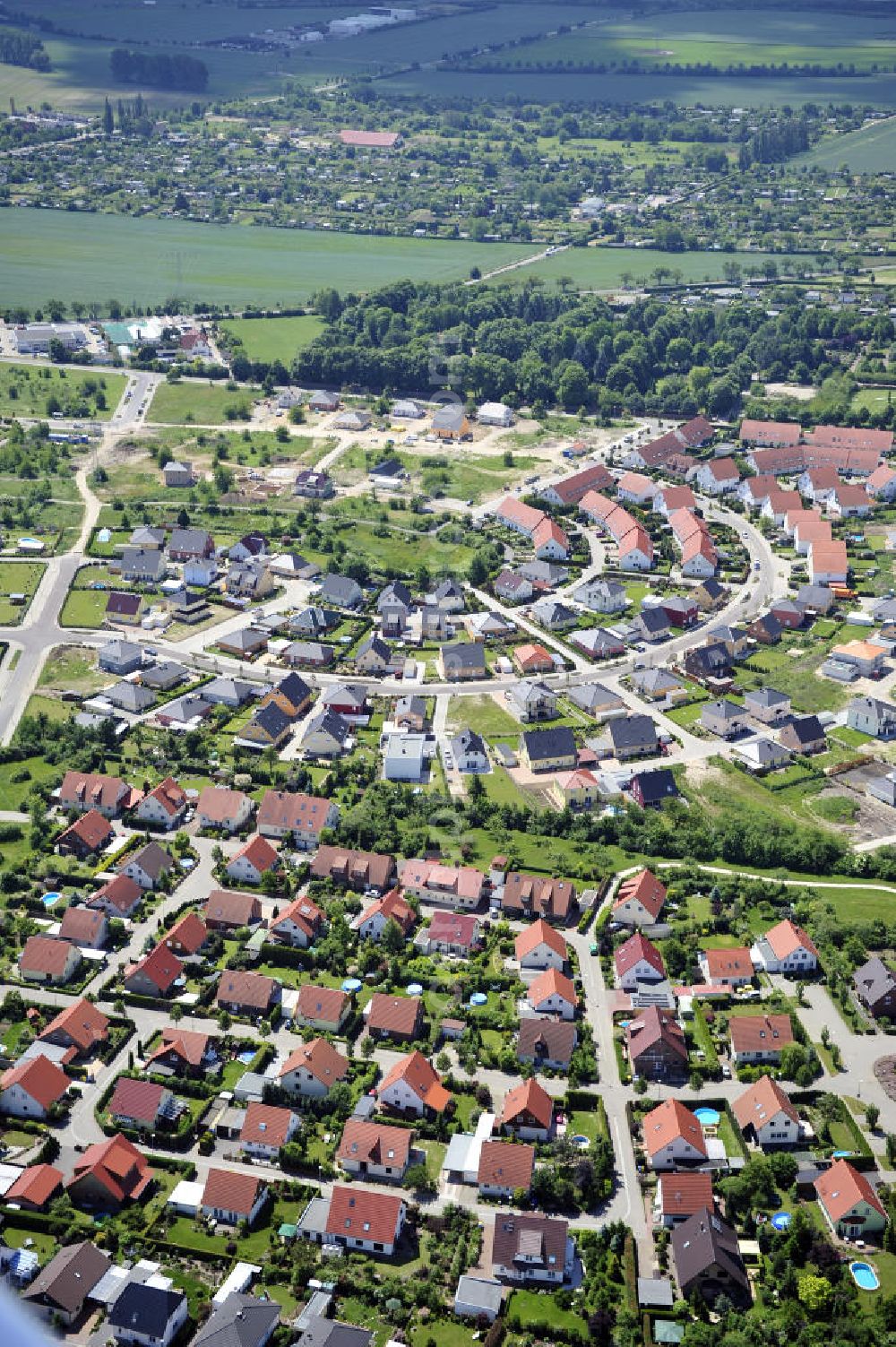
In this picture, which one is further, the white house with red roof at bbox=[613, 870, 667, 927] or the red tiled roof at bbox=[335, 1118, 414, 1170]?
the white house with red roof at bbox=[613, 870, 667, 927]

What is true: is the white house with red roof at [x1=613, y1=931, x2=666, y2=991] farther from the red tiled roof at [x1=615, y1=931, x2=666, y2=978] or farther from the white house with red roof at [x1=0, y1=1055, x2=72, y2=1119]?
the white house with red roof at [x1=0, y1=1055, x2=72, y2=1119]

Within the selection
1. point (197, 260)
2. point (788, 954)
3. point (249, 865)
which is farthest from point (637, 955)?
point (197, 260)

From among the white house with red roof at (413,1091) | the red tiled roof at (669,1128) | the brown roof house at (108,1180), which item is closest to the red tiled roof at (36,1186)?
the brown roof house at (108,1180)

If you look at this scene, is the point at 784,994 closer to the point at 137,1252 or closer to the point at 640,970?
the point at 640,970

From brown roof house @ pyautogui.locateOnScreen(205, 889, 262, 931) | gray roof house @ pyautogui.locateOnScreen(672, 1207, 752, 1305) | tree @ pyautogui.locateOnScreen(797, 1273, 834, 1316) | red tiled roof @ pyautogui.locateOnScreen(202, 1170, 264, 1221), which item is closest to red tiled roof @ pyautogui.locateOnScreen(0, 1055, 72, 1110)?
red tiled roof @ pyautogui.locateOnScreen(202, 1170, 264, 1221)

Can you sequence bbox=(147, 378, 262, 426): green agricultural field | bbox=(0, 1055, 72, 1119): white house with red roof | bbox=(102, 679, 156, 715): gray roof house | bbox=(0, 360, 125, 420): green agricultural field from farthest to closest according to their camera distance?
bbox=(0, 360, 125, 420): green agricultural field < bbox=(147, 378, 262, 426): green agricultural field < bbox=(102, 679, 156, 715): gray roof house < bbox=(0, 1055, 72, 1119): white house with red roof

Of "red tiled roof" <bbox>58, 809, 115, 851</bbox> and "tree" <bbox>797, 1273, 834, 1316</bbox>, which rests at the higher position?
"tree" <bbox>797, 1273, 834, 1316</bbox>

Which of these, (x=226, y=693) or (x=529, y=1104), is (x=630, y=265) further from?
(x=529, y=1104)
